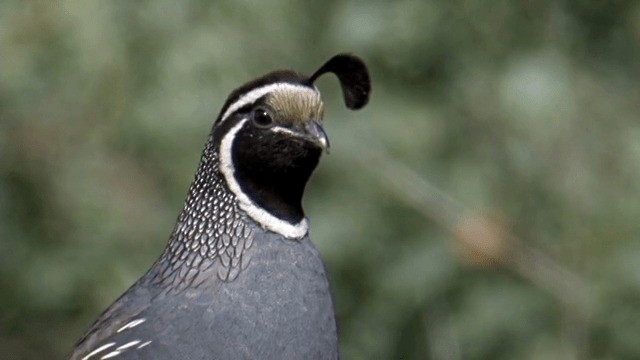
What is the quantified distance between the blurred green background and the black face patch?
1473 millimetres

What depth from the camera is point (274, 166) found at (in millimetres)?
3869

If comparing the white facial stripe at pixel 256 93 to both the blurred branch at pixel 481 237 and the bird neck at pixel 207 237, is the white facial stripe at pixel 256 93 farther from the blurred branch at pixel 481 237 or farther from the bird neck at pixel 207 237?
the blurred branch at pixel 481 237

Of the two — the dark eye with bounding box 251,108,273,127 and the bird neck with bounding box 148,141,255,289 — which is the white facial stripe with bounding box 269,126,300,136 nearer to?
the dark eye with bounding box 251,108,273,127

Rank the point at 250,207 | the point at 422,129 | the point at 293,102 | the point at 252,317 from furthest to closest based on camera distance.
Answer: the point at 422,129
the point at 250,207
the point at 293,102
the point at 252,317

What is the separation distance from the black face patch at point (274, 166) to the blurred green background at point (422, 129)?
4.83ft

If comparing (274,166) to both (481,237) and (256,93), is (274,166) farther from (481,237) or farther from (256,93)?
→ (481,237)

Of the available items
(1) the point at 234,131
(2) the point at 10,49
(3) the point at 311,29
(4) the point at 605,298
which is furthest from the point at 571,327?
(2) the point at 10,49

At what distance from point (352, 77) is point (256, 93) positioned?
0.34m

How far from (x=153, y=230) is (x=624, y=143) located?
216cm

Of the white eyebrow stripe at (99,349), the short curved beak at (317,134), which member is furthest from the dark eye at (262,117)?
the white eyebrow stripe at (99,349)

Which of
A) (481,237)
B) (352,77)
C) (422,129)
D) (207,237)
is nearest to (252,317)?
(207,237)

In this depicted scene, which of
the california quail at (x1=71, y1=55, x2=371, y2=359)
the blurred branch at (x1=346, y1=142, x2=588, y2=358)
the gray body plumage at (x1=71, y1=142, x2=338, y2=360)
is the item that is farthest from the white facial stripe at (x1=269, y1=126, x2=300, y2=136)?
the blurred branch at (x1=346, y1=142, x2=588, y2=358)

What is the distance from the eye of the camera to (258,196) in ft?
13.0

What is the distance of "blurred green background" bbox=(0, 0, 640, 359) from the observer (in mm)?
5387
